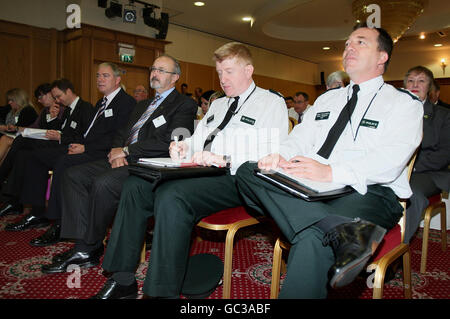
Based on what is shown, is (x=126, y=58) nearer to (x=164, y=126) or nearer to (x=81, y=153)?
(x=81, y=153)

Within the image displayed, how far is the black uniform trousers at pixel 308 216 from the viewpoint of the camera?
1002 mm

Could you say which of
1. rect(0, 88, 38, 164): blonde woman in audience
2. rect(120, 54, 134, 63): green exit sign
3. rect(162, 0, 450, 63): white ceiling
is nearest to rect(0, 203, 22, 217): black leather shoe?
rect(0, 88, 38, 164): blonde woman in audience

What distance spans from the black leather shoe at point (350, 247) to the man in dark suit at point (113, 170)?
1298 mm

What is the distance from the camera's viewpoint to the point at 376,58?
151 cm

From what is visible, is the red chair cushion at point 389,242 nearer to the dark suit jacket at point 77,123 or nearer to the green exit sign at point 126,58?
the dark suit jacket at point 77,123

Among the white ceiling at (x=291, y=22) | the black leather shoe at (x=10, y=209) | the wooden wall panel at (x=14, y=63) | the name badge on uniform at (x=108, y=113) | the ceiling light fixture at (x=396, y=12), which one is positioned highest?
the white ceiling at (x=291, y=22)

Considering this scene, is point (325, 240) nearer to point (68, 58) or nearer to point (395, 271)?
point (395, 271)

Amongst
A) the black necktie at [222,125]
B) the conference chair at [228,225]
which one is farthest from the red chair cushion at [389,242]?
the black necktie at [222,125]

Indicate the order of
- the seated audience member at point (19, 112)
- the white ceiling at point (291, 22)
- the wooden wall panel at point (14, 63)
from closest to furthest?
the seated audience member at point (19, 112) < the wooden wall panel at point (14, 63) < the white ceiling at point (291, 22)

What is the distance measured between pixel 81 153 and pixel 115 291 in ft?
4.43

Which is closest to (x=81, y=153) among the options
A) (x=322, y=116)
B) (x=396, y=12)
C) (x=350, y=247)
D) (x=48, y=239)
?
(x=48, y=239)

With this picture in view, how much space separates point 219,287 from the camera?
173cm

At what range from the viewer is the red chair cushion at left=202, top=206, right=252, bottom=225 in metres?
1.50
